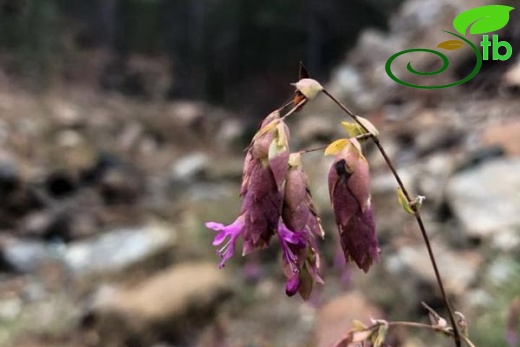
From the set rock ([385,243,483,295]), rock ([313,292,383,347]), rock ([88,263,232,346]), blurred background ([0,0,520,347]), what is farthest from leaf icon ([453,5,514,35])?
rock ([88,263,232,346])

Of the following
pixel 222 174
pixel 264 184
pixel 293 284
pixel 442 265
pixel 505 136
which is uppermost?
pixel 222 174

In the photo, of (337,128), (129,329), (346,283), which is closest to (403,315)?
(346,283)

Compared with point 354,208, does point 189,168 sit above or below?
above

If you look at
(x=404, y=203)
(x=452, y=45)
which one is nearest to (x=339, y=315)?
(x=452, y=45)

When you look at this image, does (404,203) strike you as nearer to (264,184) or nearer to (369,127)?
(369,127)

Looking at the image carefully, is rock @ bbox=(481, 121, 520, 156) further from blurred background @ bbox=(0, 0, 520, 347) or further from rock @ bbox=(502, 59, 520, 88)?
rock @ bbox=(502, 59, 520, 88)

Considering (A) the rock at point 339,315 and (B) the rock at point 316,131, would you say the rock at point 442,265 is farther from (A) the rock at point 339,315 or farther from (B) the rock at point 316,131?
(B) the rock at point 316,131
